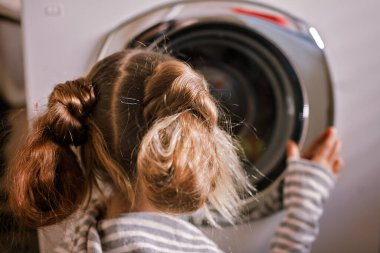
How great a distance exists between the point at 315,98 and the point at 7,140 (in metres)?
0.46

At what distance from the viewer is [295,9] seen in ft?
2.19

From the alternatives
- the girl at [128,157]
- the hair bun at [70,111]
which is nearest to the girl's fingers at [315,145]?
the girl at [128,157]

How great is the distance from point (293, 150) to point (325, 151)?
0.05 meters

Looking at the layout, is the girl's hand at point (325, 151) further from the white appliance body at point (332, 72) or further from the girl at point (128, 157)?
the girl at point (128, 157)

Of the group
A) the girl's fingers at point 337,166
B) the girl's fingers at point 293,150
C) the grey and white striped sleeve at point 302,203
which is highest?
the girl's fingers at point 293,150

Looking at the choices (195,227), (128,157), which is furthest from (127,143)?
(195,227)

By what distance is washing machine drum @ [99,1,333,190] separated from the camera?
66 cm

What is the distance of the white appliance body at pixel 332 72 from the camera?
63cm

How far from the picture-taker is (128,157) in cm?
47

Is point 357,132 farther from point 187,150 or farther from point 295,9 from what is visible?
point 187,150

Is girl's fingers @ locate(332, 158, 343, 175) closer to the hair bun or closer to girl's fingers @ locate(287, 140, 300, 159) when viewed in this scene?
girl's fingers @ locate(287, 140, 300, 159)

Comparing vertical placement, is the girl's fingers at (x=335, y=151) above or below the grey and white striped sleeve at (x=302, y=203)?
above

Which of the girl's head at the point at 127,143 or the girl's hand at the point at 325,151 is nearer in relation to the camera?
the girl's head at the point at 127,143

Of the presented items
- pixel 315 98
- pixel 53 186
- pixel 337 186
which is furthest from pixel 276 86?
pixel 53 186
